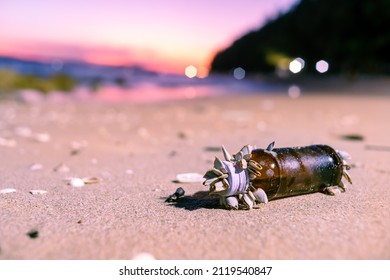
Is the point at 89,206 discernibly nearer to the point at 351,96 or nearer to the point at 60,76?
the point at 351,96

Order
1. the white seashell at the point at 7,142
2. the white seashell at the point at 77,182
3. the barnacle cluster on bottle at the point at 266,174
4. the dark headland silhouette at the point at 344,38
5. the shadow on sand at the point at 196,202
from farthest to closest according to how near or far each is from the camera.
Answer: the dark headland silhouette at the point at 344,38
the white seashell at the point at 7,142
the white seashell at the point at 77,182
the shadow on sand at the point at 196,202
the barnacle cluster on bottle at the point at 266,174

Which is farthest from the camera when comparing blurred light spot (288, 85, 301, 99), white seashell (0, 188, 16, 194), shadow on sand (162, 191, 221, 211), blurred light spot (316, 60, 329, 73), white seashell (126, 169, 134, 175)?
blurred light spot (316, 60, 329, 73)

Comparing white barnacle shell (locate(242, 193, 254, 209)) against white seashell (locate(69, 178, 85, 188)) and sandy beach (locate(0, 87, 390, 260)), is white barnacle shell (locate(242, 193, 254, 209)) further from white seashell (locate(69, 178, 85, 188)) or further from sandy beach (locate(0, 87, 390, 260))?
white seashell (locate(69, 178, 85, 188))

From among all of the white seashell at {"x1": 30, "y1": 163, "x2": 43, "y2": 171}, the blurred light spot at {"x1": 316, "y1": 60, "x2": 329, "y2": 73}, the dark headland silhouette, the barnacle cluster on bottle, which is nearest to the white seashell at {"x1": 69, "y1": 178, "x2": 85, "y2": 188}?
the white seashell at {"x1": 30, "y1": 163, "x2": 43, "y2": 171}

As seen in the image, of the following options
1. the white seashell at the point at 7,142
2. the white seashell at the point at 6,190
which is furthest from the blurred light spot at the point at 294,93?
the white seashell at the point at 6,190

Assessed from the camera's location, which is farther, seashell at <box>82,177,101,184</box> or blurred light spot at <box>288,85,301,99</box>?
blurred light spot at <box>288,85,301,99</box>

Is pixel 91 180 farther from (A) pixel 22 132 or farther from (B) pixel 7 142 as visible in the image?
(A) pixel 22 132

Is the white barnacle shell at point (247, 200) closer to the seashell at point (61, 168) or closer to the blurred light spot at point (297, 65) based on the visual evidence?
the seashell at point (61, 168)
